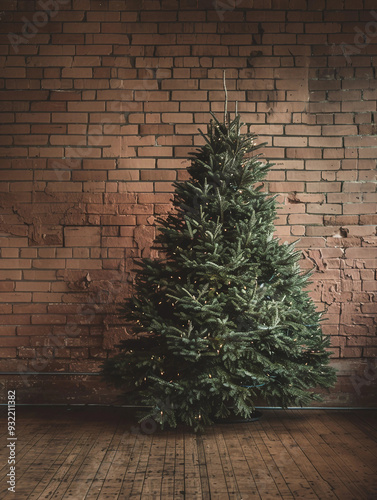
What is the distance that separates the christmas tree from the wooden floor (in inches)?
8.7

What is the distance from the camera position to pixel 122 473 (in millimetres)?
2785

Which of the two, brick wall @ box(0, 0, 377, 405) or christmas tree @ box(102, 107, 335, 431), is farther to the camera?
brick wall @ box(0, 0, 377, 405)

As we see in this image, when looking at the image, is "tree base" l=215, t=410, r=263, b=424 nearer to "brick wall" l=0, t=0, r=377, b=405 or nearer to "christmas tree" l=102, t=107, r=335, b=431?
"christmas tree" l=102, t=107, r=335, b=431

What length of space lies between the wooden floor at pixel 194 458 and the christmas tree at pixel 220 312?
0.73 ft

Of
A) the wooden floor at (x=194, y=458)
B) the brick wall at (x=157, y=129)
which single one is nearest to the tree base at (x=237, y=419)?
the wooden floor at (x=194, y=458)

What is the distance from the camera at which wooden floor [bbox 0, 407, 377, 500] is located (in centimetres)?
257

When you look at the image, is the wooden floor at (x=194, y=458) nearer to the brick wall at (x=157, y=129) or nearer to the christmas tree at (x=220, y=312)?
the christmas tree at (x=220, y=312)

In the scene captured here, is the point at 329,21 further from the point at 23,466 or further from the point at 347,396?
the point at 23,466

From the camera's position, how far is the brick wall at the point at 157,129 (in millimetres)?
4258

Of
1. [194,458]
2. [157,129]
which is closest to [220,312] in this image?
[194,458]

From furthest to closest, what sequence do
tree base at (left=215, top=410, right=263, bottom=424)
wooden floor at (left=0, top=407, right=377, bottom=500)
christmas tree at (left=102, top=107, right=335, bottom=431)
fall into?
tree base at (left=215, top=410, right=263, bottom=424) < christmas tree at (left=102, top=107, right=335, bottom=431) < wooden floor at (left=0, top=407, right=377, bottom=500)

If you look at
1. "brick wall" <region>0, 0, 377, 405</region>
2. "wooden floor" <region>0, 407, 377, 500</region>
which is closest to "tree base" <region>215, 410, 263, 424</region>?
"wooden floor" <region>0, 407, 377, 500</region>

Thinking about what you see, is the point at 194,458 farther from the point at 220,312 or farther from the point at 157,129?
the point at 157,129

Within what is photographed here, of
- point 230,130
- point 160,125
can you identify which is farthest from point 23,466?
point 160,125
